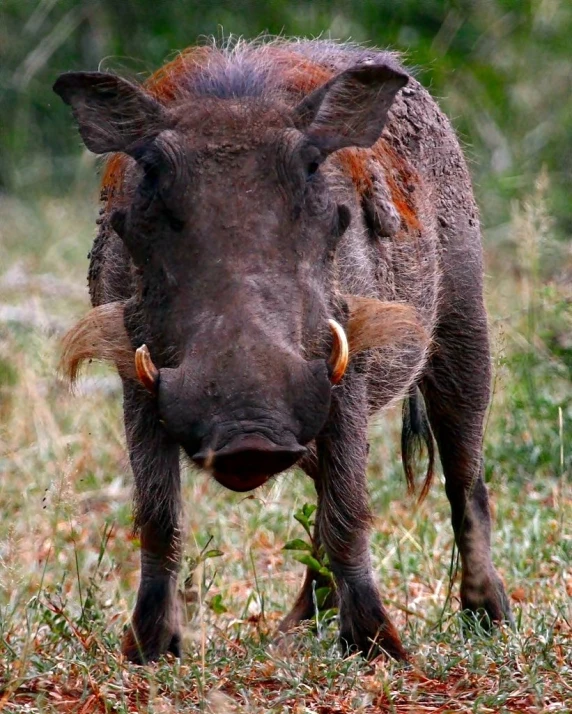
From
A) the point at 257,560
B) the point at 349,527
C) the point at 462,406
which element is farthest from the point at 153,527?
the point at 257,560

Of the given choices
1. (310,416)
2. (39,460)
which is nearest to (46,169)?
(39,460)

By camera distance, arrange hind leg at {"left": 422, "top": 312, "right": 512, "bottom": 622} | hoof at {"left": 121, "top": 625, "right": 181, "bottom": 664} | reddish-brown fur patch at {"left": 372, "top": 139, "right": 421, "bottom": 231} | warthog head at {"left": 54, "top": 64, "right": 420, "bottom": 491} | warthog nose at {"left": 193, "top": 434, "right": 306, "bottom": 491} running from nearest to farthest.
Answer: warthog nose at {"left": 193, "top": 434, "right": 306, "bottom": 491}
warthog head at {"left": 54, "top": 64, "right": 420, "bottom": 491}
hoof at {"left": 121, "top": 625, "right": 181, "bottom": 664}
reddish-brown fur patch at {"left": 372, "top": 139, "right": 421, "bottom": 231}
hind leg at {"left": 422, "top": 312, "right": 512, "bottom": 622}

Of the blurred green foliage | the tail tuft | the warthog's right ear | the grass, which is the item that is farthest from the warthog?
the blurred green foliage

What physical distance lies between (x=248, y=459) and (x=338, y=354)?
46 centimetres

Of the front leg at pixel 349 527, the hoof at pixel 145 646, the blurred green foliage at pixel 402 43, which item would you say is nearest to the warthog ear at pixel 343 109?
the front leg at pixel 349 527

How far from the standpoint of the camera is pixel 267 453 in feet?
9.32

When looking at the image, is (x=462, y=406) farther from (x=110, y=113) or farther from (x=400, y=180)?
(x=110, y=113)

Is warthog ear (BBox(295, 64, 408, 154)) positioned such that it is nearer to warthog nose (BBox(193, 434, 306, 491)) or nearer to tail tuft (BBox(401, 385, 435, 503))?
warthog nose (BBox(193, 434, 306, 491))

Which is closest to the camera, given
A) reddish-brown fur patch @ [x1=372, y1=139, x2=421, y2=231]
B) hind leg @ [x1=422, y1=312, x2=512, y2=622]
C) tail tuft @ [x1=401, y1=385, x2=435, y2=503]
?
reddish-brown fur patch @ [x1=372, y1=139, x2=421, y2=231]

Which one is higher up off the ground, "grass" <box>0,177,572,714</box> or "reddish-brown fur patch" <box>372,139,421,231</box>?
"reddish-brown fur patch" <box>372,139,421,231</box>

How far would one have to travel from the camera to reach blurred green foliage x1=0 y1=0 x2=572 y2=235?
30.4 feet

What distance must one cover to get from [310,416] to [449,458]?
171cm

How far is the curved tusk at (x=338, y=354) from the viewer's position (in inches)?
126

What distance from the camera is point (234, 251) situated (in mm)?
3176
